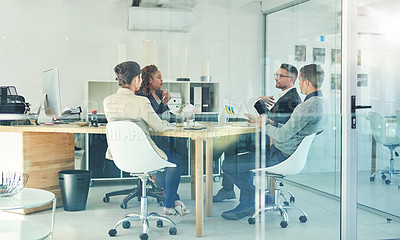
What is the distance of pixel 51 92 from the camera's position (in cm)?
293

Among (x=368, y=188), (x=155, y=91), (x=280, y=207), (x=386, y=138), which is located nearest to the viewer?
(x=155, y=91)

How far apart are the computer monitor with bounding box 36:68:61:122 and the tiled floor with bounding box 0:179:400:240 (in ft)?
1.88

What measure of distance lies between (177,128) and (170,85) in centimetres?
30

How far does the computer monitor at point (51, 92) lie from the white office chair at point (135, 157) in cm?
36

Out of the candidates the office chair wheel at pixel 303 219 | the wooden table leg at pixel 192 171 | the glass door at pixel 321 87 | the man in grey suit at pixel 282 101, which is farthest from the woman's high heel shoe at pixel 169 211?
the office chair wheel at pixel 303 219

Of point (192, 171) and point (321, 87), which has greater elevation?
point (321, 87)

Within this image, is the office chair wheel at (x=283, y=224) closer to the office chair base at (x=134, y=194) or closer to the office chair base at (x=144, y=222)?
the office chair base at (x=144, y=222)

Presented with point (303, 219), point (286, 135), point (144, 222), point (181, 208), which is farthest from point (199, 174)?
point (303, 219)

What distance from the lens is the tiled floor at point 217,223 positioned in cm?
320

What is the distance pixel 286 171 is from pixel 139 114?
4.01ft

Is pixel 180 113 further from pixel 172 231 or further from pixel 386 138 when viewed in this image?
pixel 386 138

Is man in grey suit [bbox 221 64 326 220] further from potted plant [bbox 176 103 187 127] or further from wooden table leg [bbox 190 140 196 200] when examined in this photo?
potted plant [bbox 176 103 187 127]

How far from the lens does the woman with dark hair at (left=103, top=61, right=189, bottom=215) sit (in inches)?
124

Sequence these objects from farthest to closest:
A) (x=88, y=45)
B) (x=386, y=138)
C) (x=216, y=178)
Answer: (x=386, y=138) < (x=216, y=178) < (x=88, y=45)
